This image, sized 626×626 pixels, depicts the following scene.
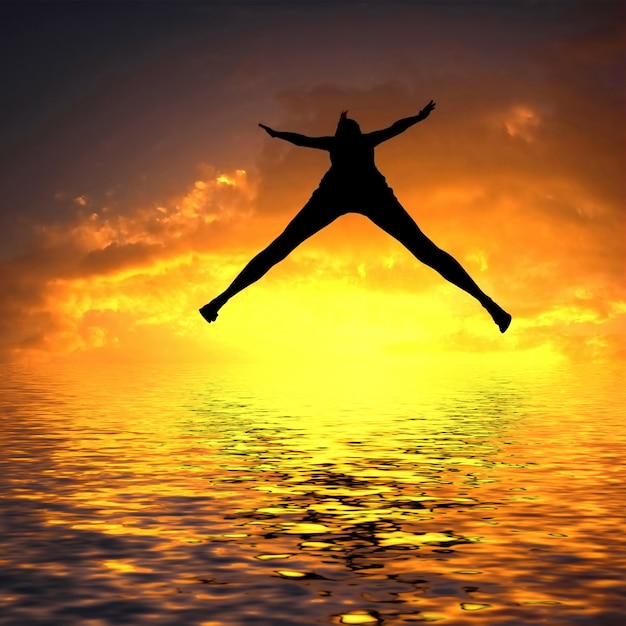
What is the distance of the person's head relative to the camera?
76.7 ft

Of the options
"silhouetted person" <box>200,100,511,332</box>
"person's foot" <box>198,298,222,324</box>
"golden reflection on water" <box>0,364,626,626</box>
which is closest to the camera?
"golden reflection on water" <box>0,364,626,626</box>

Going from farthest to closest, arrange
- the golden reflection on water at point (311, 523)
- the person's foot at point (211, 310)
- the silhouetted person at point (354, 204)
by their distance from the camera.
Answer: the person's foot at point (211, 310)
the silhouetted person at point (354, 204)
the golden reflection on water at point (311, 523)

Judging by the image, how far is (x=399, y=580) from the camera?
2422 cm

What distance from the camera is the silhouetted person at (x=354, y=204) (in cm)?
2294

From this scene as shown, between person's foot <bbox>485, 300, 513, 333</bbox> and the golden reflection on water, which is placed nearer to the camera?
the golden reflection on water

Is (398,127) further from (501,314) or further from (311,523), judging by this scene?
(311,523)

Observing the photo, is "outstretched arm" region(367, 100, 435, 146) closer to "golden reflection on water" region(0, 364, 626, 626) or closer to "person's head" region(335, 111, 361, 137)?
"person's head" region(335, 111, 361, 137)

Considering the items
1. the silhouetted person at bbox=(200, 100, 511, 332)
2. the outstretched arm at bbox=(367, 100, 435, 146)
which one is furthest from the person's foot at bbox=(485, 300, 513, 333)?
the outstretched arm at bbox=(367, 100, 435, 146)

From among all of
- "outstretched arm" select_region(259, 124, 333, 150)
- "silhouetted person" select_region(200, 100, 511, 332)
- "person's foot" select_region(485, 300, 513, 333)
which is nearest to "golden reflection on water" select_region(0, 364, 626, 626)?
"person's foot" select_region(485, 300, 513, 333)

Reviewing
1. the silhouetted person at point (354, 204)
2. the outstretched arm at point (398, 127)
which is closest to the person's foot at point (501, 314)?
the silhouetted person at point (354, 204)

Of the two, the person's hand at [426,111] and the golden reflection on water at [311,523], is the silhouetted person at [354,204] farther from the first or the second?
the golden reflection on water at [311,523]

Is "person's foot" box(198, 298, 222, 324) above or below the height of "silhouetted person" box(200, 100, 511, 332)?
below

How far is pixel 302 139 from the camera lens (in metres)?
23.3

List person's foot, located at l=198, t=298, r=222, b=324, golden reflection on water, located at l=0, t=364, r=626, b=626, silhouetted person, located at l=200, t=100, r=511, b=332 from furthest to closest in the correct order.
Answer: person's foot, located at l=198, t=298, r=222, b=324 < silhouetted person, located at l=200, t=100, r=511, b=332 < golden reflection on water, located at l=0, t=364, r=626, b=626
